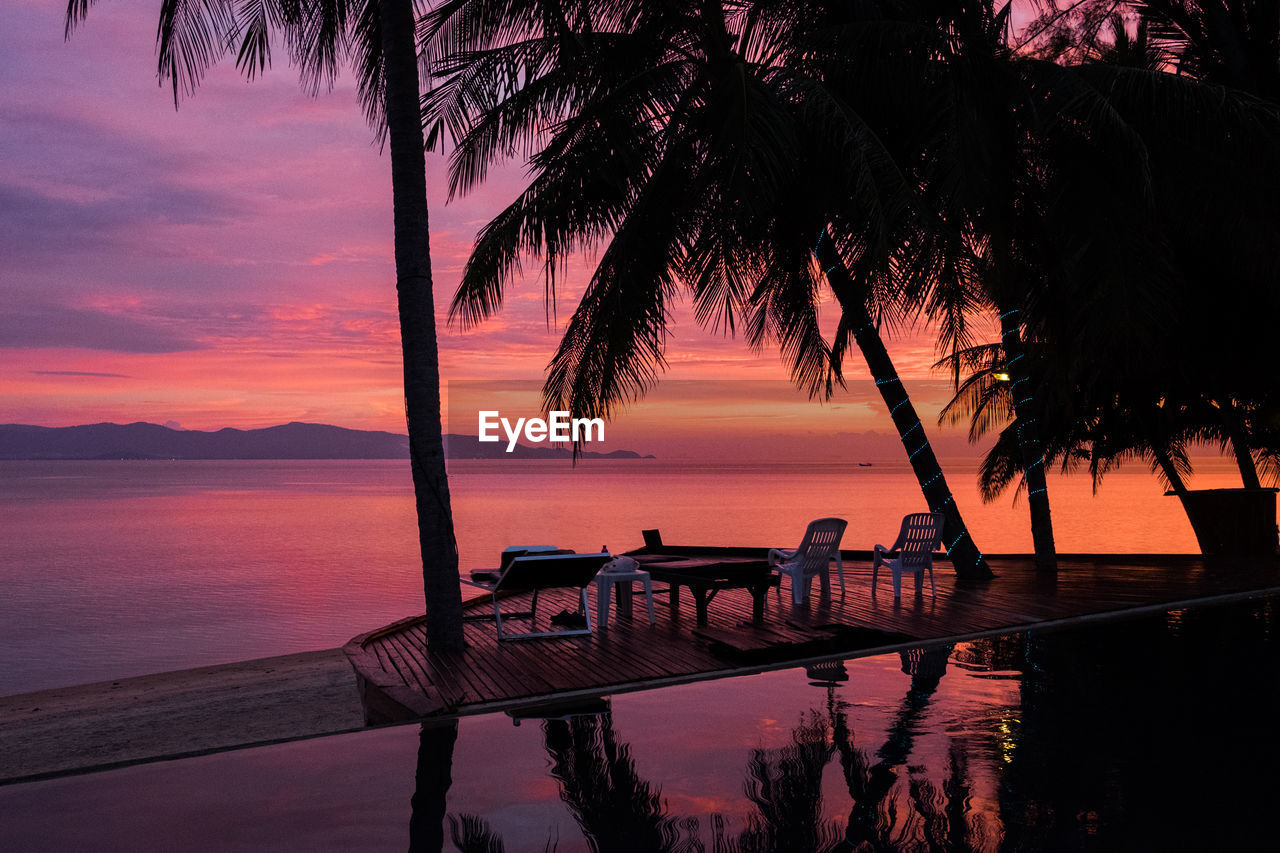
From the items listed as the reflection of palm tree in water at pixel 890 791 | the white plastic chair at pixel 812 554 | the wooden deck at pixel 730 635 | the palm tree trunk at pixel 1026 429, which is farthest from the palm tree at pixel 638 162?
the reflection of palm tree in water at pixel 890 791

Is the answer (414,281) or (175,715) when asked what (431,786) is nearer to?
(175,715)

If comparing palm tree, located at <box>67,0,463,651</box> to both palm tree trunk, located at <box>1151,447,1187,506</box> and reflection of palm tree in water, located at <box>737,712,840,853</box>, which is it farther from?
palm tree trunk, located at <box>1151,447,1187,506</box>

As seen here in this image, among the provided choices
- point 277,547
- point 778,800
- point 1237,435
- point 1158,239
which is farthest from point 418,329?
point 277,547

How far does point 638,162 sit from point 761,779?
7990 mm

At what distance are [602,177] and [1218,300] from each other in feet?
33.8

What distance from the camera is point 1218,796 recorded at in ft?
15.8

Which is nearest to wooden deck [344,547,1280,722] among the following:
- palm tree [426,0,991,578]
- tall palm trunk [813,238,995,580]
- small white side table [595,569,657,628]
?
small white side table [595,569,657,628]

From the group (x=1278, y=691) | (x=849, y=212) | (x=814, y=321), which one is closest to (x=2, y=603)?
(x=814, y=321)

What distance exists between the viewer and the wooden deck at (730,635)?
726 centimetres

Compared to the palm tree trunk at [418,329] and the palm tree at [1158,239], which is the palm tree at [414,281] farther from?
the palm tree at [1158,239]

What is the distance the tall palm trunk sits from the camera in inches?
512

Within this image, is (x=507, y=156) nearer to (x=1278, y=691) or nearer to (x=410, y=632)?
(x=410, y=632)

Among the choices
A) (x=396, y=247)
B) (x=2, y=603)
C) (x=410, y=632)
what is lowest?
(x=2, y=603)

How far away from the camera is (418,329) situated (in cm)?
860
